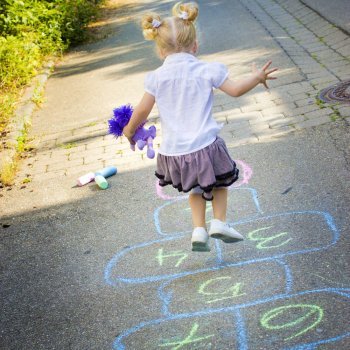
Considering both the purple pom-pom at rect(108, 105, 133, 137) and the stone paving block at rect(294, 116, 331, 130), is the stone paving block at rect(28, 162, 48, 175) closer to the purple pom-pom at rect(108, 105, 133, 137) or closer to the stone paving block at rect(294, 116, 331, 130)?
the purple pom-pom at rect(108, 105, 133, 137)

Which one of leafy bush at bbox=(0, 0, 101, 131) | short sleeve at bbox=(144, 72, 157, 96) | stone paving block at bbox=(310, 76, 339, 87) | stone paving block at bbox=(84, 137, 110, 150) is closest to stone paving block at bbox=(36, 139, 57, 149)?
stone paving block at bbox=(84, 137, 110, 150)

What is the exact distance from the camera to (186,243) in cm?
394

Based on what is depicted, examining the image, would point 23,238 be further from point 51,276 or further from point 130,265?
point 130,265

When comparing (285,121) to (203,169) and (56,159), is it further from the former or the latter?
(203,169)

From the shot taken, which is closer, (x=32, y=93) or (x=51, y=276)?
(x=51, y=276)

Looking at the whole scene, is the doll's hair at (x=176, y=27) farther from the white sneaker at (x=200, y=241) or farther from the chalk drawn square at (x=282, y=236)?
the chalk drawn square at (x=282, y=236)

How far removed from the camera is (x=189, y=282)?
347 cm

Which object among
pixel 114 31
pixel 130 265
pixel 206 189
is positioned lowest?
pixel 114 31

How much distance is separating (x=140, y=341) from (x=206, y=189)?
91 cm

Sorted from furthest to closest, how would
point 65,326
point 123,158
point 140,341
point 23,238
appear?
point 123,158
point 23,238
point 65,326
point 140,341

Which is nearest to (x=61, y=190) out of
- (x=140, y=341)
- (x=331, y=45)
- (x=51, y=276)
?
(x=51, y=276)

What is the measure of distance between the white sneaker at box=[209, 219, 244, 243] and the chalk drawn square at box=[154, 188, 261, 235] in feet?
2.06

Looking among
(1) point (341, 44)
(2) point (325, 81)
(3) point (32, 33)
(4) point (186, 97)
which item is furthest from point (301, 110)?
(3) point (32, 33)

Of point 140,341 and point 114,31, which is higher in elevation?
point 140,341
